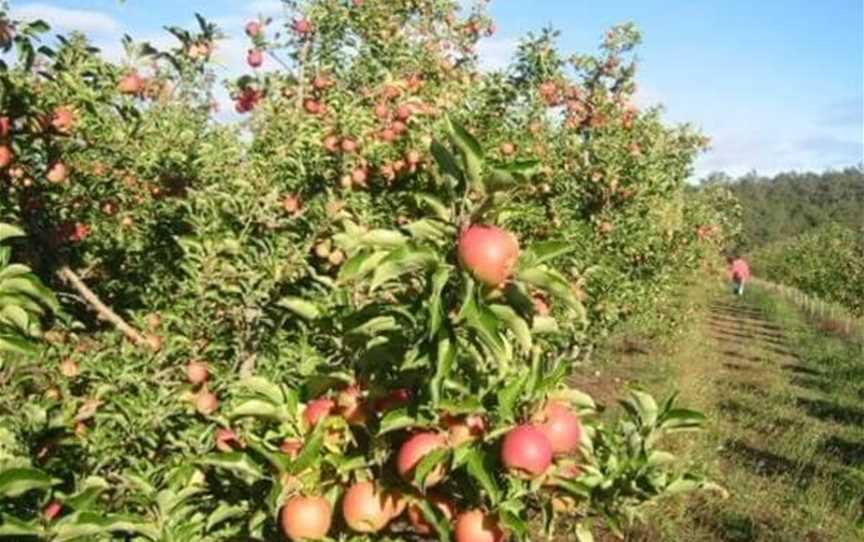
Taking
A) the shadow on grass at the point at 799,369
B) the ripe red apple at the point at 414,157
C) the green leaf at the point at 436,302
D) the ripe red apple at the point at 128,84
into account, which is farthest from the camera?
the shadow on grass at the point at 799,369

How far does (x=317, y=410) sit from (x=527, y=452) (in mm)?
606

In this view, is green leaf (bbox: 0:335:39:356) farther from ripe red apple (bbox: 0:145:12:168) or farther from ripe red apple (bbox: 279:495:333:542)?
ripe red apple (bbox: 0:145:12:168)

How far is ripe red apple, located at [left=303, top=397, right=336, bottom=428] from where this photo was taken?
92.5 inches

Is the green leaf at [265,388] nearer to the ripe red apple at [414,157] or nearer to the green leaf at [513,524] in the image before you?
the green leaf at [513,524]

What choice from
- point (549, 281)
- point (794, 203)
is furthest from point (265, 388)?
point (794, 203)

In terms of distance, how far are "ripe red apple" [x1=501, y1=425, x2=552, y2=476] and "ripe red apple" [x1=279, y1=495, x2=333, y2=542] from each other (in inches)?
19.0

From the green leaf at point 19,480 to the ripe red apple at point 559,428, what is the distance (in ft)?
3.75

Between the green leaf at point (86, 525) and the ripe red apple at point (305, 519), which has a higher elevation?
the ripe red apple at point (305, 519)

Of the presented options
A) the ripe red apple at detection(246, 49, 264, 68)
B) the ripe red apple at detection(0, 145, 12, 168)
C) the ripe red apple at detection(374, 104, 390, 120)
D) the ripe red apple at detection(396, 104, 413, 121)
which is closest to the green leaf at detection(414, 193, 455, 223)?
the ripe red apple at detection(0, 145, 12, 168)

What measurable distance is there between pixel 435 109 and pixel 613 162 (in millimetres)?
3024

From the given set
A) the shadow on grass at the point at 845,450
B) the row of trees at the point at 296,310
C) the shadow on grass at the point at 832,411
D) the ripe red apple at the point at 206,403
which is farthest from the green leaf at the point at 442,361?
the shadow on grass at the point at 832,411

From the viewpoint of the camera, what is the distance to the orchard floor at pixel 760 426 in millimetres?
8078

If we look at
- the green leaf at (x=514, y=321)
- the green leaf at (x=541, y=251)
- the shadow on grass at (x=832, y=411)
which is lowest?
the shadow on grass at (x=832, y=411)

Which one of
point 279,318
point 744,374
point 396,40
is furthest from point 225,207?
point 744,374
